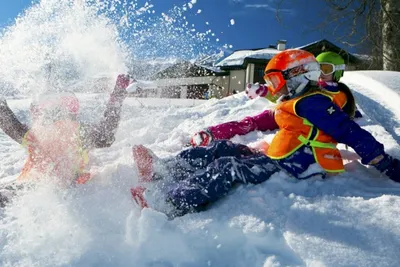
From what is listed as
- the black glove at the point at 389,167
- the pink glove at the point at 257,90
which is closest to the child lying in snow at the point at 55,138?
the pink glove at the point at 257,90

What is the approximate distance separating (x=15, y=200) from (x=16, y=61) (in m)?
2.01

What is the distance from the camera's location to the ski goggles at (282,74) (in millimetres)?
3059

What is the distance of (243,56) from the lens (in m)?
28.6

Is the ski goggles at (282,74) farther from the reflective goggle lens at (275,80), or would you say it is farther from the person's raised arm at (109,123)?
the person's raised arm at (109,123)

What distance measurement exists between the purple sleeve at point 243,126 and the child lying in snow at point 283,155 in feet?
1.77

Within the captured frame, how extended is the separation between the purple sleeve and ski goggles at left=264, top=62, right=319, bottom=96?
32.0 inches

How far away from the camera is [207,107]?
21.5 feet

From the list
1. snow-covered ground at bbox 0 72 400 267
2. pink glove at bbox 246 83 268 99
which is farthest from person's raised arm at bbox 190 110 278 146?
snow-covered ground at bbox 0 72 400 267

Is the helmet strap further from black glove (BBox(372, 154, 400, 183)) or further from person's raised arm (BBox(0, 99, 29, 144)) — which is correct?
person's raised arm (BBox(0, 99, 29, 144))

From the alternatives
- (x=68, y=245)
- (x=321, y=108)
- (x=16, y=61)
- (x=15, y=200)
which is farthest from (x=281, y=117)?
(x=16, y=61)

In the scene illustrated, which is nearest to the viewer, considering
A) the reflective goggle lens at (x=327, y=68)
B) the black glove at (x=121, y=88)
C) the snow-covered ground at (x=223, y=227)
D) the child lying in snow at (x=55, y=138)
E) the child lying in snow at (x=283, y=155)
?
the snow-covered ground at (x=223, y=227)

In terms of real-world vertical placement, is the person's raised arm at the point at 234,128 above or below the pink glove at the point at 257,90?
below

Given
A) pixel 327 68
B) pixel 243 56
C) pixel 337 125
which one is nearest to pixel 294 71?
pixel 337 125

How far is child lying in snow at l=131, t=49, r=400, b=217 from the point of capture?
2.61 meters
